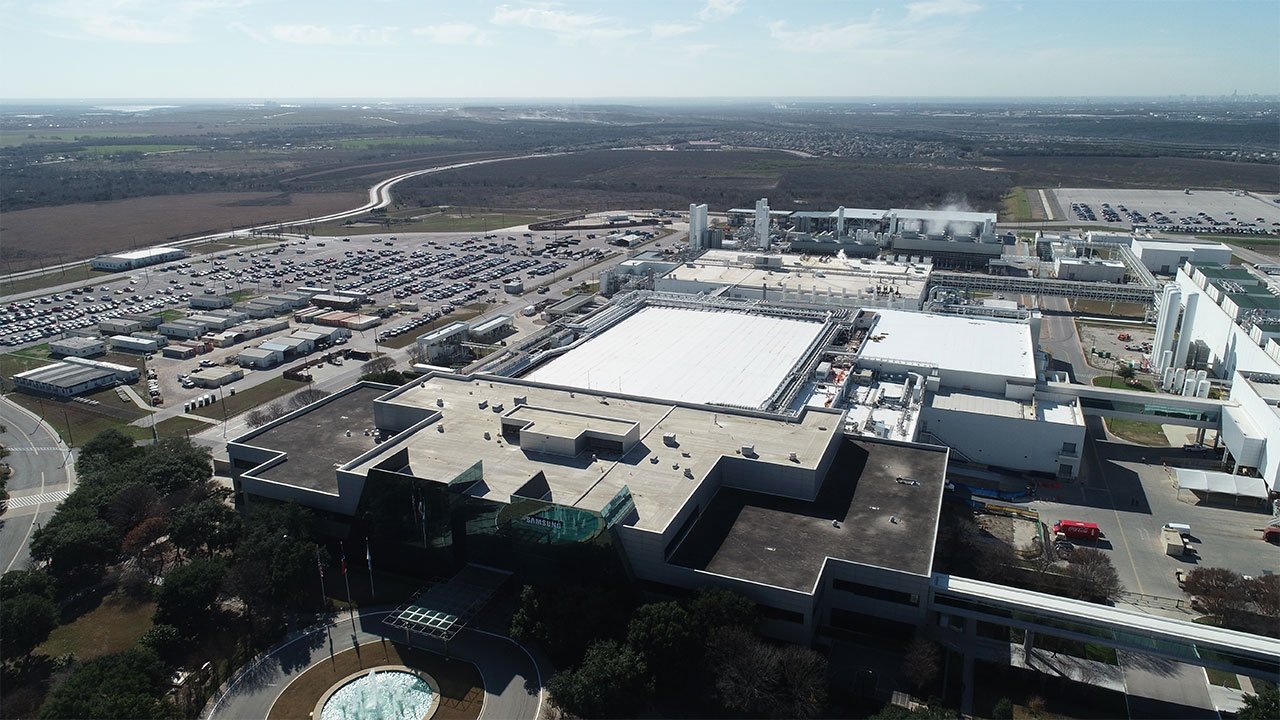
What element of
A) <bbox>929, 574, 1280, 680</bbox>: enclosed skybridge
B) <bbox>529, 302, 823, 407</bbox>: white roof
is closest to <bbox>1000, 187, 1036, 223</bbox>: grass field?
<bbox>529, 302, 823, 407</bbox>: white roof

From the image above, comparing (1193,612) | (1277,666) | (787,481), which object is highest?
(787,481)

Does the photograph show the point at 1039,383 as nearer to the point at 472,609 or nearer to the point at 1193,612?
the point at 1193,612

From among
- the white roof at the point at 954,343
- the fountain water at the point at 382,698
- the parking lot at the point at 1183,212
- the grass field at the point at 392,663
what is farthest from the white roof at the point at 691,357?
the parking lot at the point at 1183,212

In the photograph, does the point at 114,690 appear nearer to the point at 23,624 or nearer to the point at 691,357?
the point at 23,624

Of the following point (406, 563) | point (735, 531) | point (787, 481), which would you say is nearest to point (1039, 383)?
point (787, 481)

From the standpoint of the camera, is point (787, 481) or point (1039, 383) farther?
point (1039, 383)

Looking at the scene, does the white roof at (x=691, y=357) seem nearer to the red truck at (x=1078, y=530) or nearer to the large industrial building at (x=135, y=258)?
the red truck at (x=1078, y=530)

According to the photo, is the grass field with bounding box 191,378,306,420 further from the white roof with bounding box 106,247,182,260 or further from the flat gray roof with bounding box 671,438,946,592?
the white roof with bounding box 106,247,182,260
